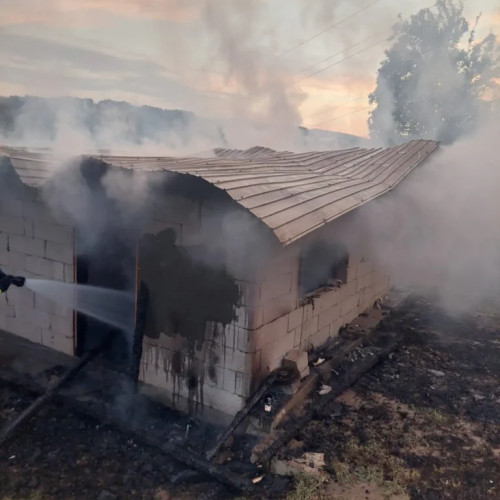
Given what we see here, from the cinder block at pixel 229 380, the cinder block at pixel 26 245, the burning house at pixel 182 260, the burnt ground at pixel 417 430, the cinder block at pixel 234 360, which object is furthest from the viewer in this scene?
the cinder block at pixel 26 245

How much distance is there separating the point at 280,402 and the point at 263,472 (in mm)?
923

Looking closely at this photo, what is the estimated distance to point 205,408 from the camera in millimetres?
6129

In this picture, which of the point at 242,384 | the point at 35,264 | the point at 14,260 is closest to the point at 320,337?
the point at 242,384

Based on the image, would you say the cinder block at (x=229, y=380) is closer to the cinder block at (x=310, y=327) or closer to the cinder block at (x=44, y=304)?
the cinder block at (x=310, y=327)

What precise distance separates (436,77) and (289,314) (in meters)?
26.9

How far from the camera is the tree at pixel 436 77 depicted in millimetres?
28266

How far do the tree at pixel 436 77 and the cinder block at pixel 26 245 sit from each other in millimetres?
25187

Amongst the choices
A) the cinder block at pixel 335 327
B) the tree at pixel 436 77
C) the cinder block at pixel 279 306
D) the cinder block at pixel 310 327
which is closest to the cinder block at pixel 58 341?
the cinder block at pixel 279 306

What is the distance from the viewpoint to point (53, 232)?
7.19m

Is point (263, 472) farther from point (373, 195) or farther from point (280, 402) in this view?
point (373, 195)

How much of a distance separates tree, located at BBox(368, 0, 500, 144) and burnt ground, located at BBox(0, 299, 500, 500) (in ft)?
77.2

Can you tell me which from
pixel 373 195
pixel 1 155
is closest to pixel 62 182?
pixel 1 155

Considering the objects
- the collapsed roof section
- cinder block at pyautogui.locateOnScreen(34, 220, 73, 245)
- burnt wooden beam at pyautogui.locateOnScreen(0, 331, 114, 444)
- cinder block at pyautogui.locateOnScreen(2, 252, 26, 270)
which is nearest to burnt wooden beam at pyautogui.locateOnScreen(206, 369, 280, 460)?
the collapsed roof section

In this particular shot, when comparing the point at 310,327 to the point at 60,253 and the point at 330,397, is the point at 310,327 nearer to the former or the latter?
the point at 330,397
